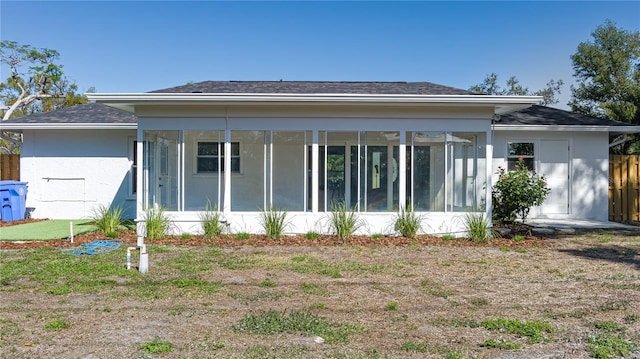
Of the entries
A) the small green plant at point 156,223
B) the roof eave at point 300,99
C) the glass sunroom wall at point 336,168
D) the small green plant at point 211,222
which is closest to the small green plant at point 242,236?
the small green plant at point 211,222

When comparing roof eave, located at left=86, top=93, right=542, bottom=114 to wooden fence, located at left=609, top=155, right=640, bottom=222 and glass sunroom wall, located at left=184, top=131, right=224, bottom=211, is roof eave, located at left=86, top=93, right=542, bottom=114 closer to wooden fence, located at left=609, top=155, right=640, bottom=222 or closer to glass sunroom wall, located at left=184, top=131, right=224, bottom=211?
glass sunroom wall, located at left=184, top=131, right=224, bottom=211

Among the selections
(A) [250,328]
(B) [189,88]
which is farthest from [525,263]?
(B) [189,88]

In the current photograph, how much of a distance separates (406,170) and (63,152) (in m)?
9.80

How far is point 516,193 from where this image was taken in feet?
32.5

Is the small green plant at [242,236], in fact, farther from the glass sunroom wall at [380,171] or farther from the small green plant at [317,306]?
the small green plant at [317,306]

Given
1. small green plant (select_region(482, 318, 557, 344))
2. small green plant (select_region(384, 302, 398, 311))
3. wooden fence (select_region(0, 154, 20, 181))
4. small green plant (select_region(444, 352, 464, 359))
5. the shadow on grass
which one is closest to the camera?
small green plant (select_region(444, 352, 464, 359))

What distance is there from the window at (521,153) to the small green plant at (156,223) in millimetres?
9287

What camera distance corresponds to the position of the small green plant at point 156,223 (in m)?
9.24

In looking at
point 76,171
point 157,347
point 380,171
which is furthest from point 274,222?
point 76,171

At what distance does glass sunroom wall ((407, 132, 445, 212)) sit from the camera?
9875 mm

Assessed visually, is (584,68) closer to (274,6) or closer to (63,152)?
(274,6)

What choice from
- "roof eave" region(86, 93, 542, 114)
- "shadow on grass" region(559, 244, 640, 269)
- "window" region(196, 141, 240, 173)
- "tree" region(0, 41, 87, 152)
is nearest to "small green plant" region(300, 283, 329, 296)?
"roof eave" region(86, 93, 542, 114)

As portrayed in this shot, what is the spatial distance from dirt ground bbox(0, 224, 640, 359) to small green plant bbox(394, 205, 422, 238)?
129 centimetres

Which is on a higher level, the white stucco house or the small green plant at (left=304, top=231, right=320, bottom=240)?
the white stucco house
